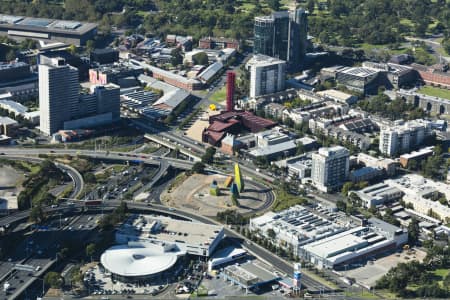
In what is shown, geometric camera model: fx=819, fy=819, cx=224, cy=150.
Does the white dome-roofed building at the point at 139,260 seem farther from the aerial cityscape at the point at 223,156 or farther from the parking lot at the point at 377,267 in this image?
the parking lot at the point at 377,267

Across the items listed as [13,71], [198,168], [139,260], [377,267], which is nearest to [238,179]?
[198,168]

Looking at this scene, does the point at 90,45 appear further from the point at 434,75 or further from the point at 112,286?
the point at 112,286

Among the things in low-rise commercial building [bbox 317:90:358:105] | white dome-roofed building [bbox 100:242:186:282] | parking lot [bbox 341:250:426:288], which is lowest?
parking lot [bbox 341:250:426:288]

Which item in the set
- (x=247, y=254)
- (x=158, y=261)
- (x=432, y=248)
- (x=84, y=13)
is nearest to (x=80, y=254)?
(x=158, y=261)

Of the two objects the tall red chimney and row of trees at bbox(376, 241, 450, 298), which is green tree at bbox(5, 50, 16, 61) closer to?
the tall red chimney

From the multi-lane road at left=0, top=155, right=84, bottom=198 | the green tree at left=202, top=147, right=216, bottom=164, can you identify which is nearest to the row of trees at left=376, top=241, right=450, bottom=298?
the green tree at left=202, top=147, right=216, bottom=164

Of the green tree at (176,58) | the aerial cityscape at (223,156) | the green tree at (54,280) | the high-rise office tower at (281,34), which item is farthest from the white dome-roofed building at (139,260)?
the green tree at (176,58)
